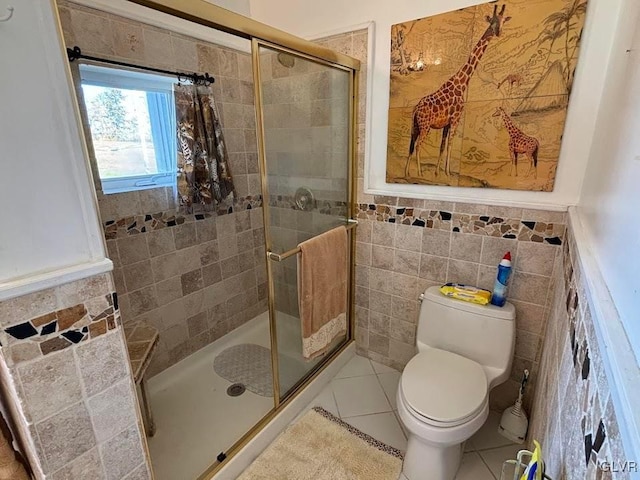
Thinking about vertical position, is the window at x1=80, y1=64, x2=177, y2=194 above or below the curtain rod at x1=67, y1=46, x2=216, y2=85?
below

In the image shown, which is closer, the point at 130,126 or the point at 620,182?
the point at 620,182

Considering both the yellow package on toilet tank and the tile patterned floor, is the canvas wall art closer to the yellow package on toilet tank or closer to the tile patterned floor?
the yellow package on toilet tank

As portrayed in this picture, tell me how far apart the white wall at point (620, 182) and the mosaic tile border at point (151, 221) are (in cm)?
183

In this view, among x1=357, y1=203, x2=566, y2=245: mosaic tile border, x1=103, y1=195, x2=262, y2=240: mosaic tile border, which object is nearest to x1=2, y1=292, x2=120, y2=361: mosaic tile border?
x1=103, y1=195, x2=262, y2=240: mosaic tile border

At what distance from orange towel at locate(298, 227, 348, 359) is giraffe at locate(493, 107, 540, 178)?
2.99 ft

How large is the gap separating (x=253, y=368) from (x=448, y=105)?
1.94m

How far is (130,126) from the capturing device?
174 centimetres

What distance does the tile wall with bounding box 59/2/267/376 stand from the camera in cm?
162

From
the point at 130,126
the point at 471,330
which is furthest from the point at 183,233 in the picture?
the point at 471,330

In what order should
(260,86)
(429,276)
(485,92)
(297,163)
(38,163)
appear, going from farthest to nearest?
(429,276), (297,163), (485,92), (260,86), (38,163)

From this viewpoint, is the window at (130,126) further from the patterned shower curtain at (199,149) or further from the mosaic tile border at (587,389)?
the mosaic tile border at (587,389)

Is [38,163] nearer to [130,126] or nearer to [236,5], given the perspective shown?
[130,126]

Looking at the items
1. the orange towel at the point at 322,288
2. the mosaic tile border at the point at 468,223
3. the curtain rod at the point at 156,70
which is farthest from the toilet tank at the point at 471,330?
the curtain rod at the point at 156,70

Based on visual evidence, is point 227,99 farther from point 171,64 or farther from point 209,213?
point 209,213
